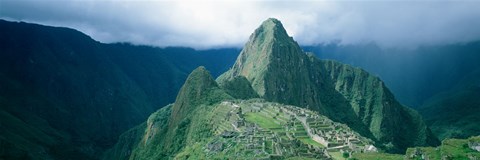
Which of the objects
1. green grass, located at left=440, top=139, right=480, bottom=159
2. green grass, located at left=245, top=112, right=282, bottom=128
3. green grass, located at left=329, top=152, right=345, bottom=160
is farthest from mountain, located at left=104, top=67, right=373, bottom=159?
green grass, located at left=440, top=139, right=480, bottom=159

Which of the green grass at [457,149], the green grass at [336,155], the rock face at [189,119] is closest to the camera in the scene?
the green grass at [457,149]

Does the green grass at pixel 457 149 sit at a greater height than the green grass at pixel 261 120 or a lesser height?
lesser

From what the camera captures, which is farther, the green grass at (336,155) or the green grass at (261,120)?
the green grass at (261,120)

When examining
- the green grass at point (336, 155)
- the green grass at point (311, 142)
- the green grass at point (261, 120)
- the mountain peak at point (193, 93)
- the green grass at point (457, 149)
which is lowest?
the green grass at point (336, 155)

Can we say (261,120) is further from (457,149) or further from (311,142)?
(457,149)

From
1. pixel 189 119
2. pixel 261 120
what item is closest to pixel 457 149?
pixel 261 120

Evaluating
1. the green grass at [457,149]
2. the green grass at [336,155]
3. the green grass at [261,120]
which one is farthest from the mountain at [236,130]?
the green grass at [457,149]

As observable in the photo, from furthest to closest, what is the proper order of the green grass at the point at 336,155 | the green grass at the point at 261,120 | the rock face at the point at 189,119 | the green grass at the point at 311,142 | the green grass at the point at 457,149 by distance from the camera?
the rock face at the point at 189,119
the green grass at the point at 261,120
the green grass at the point at 311,142
the green grass at the point at 336,155
the green grass at the point at 457,149

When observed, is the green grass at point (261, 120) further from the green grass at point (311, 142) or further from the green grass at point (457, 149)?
the green grass at point (457, 149)

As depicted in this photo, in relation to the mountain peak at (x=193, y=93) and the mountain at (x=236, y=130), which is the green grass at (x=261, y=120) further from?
the mountain peak at (x=193, y=93)

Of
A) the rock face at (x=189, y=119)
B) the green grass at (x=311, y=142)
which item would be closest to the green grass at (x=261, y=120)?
the rock face at (x=189, y=119)
